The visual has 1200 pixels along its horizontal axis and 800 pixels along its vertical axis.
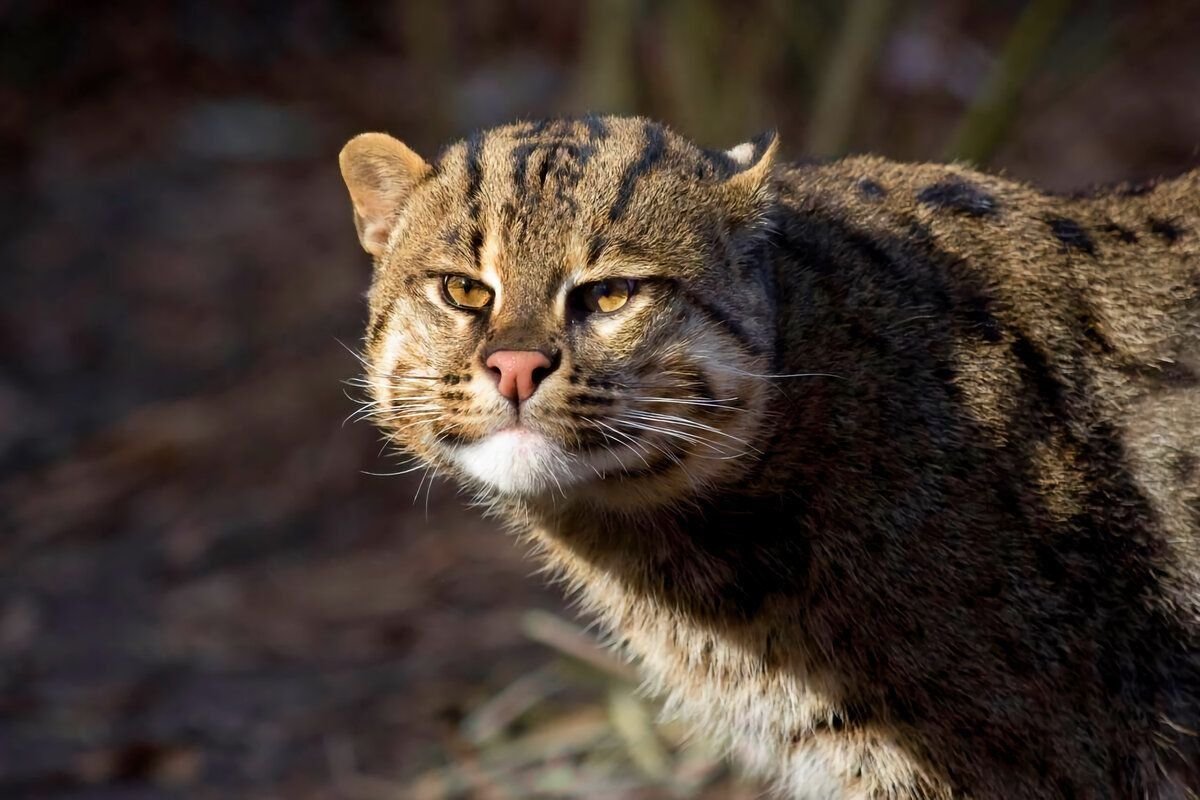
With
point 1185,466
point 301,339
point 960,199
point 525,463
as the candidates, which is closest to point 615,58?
point 960,199

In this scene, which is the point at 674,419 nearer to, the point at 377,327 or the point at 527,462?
the point at 527,462

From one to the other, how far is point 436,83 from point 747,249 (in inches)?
232

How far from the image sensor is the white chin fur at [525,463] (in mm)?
3969

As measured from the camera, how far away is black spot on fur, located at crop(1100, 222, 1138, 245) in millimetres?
4882

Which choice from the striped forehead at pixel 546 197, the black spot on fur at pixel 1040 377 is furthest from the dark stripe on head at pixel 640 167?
the black spot on fur at pixel 1040 377

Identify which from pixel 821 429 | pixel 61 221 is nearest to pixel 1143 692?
pixel 821 429

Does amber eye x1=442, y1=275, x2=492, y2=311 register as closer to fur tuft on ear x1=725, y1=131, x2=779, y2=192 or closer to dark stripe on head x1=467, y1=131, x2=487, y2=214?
dark stripe on head x1=467, y1=131, x2=487, y2=214

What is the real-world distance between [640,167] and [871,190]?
99 centimetres

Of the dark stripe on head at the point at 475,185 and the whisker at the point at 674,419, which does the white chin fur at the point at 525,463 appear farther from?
the dark stripe on head at the point at 475,185

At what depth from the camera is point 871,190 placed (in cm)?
493

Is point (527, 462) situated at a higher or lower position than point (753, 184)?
lower

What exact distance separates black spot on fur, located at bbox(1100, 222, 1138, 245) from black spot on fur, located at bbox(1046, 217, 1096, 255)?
9 centimetres

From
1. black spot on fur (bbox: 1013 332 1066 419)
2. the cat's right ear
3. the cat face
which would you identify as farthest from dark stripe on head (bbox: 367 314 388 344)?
black spot on fur (bbox: 1013 332 1066 419)

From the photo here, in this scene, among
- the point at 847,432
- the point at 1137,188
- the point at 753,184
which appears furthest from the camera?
the point at 1137,188
